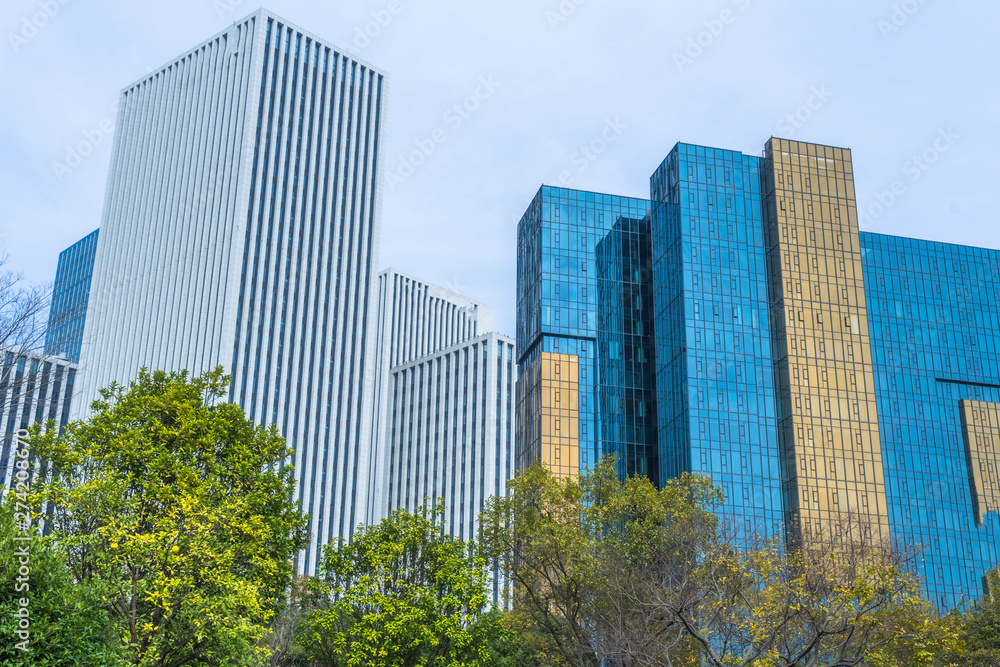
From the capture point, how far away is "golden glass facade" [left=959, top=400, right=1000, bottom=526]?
77688 mm

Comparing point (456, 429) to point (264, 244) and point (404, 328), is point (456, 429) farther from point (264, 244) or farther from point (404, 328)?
point (264, 244)

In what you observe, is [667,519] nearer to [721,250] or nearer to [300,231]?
[721,250]

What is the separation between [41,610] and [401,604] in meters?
14.0

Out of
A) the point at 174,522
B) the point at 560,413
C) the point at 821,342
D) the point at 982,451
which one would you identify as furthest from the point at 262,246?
the point at 174,522

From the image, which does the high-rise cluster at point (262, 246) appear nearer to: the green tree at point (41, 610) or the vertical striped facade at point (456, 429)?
the vertical striped facade at point (456, 429)

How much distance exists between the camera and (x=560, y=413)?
76.4m

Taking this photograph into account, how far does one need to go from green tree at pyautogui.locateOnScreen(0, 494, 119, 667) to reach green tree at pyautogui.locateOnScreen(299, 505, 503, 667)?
11605 millimetres

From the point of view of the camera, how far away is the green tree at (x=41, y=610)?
16.5 meters

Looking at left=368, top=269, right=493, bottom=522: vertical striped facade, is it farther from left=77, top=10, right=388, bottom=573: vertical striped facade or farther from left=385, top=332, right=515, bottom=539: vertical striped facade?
left=77, top=10, right=388, bottom=573: vertical striped facade

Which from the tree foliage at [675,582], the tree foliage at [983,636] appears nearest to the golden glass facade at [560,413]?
the tree foliage at [675,582]

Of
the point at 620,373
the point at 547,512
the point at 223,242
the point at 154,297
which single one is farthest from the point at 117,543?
the point at 154,297

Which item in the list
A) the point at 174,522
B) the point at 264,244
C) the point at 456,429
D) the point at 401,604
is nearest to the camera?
the point at 174,522

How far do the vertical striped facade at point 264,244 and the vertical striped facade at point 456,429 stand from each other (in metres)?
20.2

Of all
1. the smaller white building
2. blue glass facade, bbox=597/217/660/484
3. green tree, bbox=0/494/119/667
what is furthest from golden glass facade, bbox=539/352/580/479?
green tree, bbox=0/494/119/667
